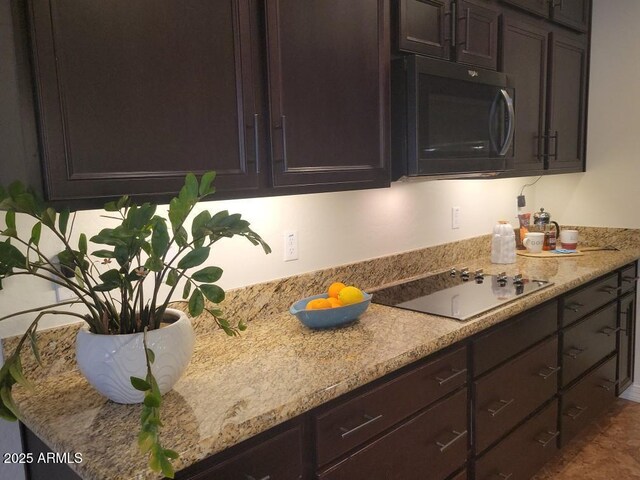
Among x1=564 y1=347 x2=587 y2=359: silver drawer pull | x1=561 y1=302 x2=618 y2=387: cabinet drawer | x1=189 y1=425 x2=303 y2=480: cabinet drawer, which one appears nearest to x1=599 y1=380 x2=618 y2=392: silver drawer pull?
x1=561 y1=302 x2=618 y2=387: cabinet drawer

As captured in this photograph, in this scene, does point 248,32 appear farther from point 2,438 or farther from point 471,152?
point 2,438

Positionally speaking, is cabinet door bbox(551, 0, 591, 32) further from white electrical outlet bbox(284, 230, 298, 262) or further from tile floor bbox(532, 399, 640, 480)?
tile floor bbox(532, 399, 640, 480)

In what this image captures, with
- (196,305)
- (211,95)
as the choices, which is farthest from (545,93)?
(196,305)

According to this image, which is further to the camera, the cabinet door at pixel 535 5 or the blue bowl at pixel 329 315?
Answer: the cabinet door at pixel 535 5

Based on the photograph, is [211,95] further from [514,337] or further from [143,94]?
[514,337]

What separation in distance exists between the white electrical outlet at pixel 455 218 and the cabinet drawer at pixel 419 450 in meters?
1.14

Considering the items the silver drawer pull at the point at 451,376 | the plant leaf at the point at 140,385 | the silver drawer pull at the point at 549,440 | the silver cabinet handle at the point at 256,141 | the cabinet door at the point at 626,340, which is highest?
the silver cabinet handle at the point at 256,141

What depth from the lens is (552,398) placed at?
2291 millimetres

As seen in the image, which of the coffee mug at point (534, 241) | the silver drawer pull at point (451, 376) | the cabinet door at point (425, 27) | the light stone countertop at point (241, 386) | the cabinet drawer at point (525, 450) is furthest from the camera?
the coffee mug at point (534, 241)

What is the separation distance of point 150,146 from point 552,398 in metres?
1.99

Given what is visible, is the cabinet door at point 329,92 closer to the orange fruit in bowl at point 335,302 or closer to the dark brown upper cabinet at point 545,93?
the orange fruit in bowl at point 335,302

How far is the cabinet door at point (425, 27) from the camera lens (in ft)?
5.91

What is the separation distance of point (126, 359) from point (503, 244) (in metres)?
2.08

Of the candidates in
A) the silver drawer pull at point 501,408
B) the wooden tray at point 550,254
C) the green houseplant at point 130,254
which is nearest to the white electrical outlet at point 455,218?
the wooden tray at point 550,254
